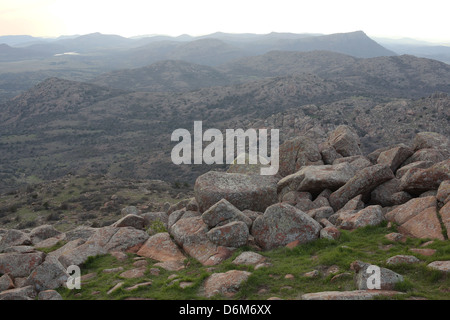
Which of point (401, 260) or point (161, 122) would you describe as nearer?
point (401, 260)

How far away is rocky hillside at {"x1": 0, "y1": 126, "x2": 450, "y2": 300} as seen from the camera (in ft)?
39.5

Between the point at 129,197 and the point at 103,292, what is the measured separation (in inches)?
1384

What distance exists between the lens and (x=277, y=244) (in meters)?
16.3

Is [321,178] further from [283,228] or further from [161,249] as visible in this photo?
[161,249]

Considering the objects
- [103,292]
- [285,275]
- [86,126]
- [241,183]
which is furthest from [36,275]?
[86,126]

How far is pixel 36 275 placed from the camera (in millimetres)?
14031

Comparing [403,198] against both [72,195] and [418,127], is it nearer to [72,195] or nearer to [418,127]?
[72,195]

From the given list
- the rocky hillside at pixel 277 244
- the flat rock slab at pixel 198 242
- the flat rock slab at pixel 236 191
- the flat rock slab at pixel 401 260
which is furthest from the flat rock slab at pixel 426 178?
the flat rock slab at pixel 198 242

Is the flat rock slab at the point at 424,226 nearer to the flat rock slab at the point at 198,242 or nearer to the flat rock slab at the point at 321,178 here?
the flat rock slab at the point at 321,178

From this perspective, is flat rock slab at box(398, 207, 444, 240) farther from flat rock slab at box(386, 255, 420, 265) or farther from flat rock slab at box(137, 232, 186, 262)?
flat rock slab at box(137, 232, 186, 262)

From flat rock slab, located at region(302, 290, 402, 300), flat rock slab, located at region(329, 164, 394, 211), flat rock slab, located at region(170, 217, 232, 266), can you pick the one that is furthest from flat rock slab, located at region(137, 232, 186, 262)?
flat rock slab, located at region(329, 164, 394, 211)

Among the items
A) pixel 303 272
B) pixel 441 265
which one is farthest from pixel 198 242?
pixel 441 265

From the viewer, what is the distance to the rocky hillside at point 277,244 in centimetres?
1205

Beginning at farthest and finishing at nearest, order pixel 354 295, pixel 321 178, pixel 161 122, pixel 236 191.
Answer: pixel 161 122, pixel 236 191, pixel 321 178, pixel 354 295
